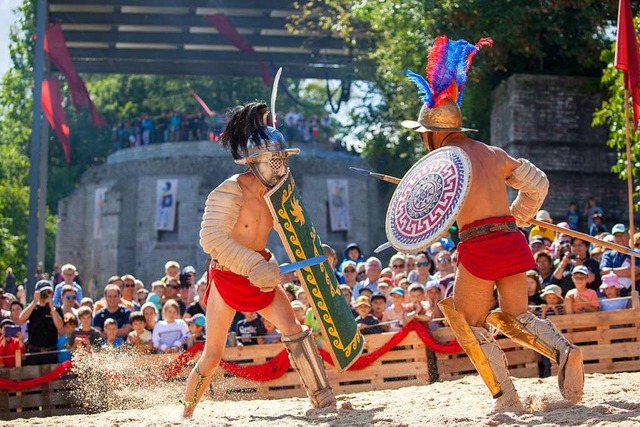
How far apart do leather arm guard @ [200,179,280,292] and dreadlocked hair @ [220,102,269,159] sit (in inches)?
12.2

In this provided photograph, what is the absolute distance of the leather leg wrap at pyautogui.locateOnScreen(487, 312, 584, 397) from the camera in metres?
7.08

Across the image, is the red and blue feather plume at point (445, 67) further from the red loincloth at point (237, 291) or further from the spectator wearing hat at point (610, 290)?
the spectator wearing hat at point (610, 290)

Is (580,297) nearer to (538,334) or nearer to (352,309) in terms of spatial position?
(352,309)

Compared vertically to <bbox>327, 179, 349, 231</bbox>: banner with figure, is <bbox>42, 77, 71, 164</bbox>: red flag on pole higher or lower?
higher

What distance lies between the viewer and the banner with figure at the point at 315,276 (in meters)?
7.91

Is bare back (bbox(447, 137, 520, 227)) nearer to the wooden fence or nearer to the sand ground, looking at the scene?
the sand ground

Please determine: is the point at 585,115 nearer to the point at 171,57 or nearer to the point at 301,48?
the point at 301,48

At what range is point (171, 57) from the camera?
34.2 metres

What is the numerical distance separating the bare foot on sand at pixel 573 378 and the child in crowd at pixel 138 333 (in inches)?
203

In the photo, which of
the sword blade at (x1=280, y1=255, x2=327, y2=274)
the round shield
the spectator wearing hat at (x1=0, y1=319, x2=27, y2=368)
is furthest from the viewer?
the spectator wearing hat at (x1=0, y1=319, x2=27, y2=368)

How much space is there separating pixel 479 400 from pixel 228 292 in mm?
1973

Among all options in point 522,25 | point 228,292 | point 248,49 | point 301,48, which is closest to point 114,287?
point 228,292

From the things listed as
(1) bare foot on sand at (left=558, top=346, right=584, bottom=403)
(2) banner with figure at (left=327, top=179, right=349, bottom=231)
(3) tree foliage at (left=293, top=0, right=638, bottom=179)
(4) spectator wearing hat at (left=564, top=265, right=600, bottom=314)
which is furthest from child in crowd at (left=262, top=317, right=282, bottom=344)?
(2) banner with figure at (left=327, top=179, right=349, bottom=231)

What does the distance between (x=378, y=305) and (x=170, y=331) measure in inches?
81.5
